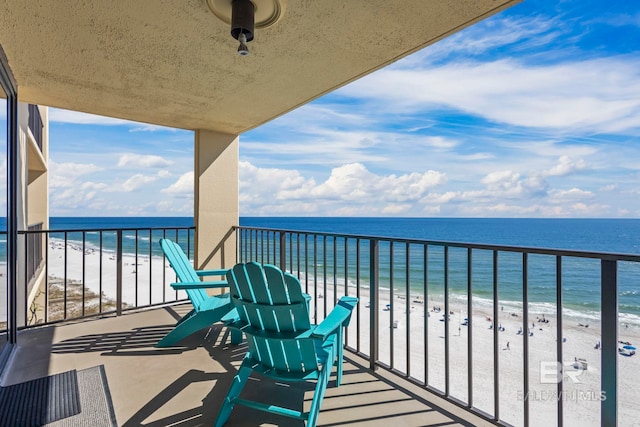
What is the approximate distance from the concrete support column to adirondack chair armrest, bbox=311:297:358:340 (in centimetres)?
273

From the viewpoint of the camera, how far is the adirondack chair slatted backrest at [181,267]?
294 cm

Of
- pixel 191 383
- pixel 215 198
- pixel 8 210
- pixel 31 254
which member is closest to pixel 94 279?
pixel 31 254

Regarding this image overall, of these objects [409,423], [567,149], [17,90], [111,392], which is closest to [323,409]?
[409,423]

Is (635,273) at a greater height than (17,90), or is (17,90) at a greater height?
(17,90)

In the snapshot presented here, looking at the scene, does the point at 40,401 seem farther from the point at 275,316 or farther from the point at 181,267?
the point at 275,316

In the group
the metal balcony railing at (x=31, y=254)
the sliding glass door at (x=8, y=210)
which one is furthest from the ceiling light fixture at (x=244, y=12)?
the metal balcony railing at (x=31, y=254)

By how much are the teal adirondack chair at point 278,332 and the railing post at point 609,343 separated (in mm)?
1115

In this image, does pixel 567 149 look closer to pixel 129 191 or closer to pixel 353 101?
pixel 353 101

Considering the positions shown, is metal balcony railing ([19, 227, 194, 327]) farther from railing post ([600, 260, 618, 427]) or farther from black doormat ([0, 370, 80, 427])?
railing post ([600, 260, 618, 427])

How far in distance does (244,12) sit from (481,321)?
1084cm

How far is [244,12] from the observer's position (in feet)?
5.79

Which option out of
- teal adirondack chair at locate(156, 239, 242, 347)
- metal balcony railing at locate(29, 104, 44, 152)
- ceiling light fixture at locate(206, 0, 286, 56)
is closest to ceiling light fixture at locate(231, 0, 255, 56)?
ceiling light fixture at locate(206, 0, 286, 56)

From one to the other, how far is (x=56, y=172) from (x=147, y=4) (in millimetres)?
25761

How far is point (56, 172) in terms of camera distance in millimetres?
22094
